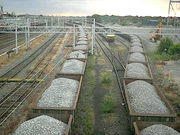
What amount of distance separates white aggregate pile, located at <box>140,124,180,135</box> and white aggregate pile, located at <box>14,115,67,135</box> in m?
3.14

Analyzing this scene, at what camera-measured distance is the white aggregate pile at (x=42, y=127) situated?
25.7 ft

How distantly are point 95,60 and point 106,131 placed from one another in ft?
48.6

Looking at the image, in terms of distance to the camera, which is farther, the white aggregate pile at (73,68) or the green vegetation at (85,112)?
the white aggregate pile at (73,68)

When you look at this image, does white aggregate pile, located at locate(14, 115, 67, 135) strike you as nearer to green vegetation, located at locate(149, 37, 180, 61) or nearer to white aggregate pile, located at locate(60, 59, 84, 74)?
white aggregate pile, located at locate(60, 59, 84, 74)

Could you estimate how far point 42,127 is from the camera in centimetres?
800

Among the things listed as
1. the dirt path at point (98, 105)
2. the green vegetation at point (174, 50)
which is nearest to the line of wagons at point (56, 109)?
the dirt path at point (98, 105)

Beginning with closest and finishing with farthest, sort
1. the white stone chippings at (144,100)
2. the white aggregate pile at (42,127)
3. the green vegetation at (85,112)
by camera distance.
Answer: the white aggregate pile at (42,127), the white stone chippings at (144,100), the green vegetation at (85,112)

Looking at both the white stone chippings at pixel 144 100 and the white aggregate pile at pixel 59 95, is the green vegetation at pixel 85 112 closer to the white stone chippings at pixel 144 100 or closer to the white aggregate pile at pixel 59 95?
the white aggregate pile at pixel 59 95

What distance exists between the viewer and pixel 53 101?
1030 cm

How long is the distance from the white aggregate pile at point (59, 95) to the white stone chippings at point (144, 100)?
3.07 metres

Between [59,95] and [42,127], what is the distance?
296cm

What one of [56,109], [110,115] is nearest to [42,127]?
[56,109]

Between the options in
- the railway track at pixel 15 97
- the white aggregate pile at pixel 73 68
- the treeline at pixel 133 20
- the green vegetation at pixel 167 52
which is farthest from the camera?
the treeline at pixel 133 20

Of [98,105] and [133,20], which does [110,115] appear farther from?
[133,20]
